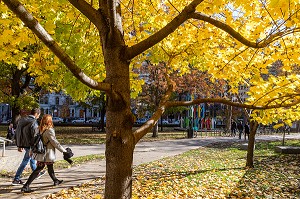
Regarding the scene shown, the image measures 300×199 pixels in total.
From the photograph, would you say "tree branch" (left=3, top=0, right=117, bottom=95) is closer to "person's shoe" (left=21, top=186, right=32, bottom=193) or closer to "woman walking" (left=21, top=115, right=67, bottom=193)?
"woman walking" (left=21, top=115, right=67, bottom=193)

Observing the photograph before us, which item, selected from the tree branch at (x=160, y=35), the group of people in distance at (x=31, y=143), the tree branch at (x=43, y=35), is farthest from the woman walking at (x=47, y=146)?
the tree branch at (x=43, y=35)

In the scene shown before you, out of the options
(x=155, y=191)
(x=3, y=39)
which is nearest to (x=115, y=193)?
(x=3, y=39)

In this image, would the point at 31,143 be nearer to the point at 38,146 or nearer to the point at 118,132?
the point at 38,146

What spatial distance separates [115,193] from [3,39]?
216 cm

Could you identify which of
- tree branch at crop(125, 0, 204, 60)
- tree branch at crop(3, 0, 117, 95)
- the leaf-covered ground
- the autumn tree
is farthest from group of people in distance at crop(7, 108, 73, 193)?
tree branch at crop(3, 0, 117, 95)

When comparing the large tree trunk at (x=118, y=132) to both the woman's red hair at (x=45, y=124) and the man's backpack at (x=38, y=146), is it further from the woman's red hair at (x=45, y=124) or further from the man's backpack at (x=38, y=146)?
the woman's red hair at (x=45, y=124)

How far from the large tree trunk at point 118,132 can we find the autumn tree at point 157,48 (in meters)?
0.01

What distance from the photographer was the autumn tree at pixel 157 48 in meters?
3.27

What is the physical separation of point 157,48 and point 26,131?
3.52m

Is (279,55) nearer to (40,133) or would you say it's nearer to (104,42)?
(104,42)

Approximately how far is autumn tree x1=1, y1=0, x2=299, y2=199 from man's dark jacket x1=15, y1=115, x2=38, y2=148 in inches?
50.8

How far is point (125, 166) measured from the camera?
3.31 metres

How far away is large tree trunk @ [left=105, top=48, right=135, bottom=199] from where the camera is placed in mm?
3258

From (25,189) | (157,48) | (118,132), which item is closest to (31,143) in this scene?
(25,189)
